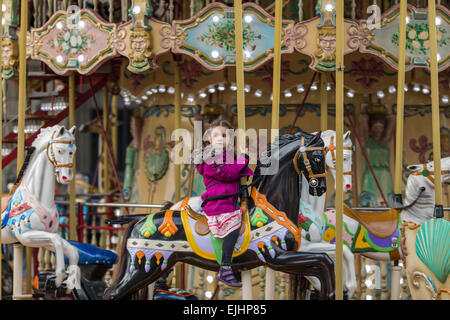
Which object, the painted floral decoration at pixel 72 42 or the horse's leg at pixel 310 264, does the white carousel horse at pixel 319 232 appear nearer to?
the horse's leg at pixel 310 264

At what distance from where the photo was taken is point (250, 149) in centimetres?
922

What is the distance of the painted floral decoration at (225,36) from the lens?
8.72m

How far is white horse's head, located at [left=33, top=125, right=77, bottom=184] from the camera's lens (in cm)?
809

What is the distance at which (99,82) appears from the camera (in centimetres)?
1109

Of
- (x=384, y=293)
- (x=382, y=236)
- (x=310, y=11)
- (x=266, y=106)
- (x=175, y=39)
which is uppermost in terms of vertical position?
(x=310, y=11)

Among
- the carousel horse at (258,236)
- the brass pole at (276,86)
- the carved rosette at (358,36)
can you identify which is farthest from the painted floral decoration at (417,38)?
the carousel horse at (258,236)

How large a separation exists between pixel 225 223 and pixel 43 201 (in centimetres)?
252

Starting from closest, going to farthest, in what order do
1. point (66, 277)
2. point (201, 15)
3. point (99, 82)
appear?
point (66, 277) → point (201, 15) → point (99, 82)

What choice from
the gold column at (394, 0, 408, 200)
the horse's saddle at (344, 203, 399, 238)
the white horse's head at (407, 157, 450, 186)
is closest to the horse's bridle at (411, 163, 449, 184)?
the white horse's head at (407, 157, 450, 186)

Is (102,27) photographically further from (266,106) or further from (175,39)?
(266,106)

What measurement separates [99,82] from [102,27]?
211 centimetres

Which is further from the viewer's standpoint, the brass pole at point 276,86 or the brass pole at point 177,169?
the brass pole at point 177,169

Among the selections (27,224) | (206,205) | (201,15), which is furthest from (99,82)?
(206,205)

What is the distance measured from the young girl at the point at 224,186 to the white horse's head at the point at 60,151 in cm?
201
